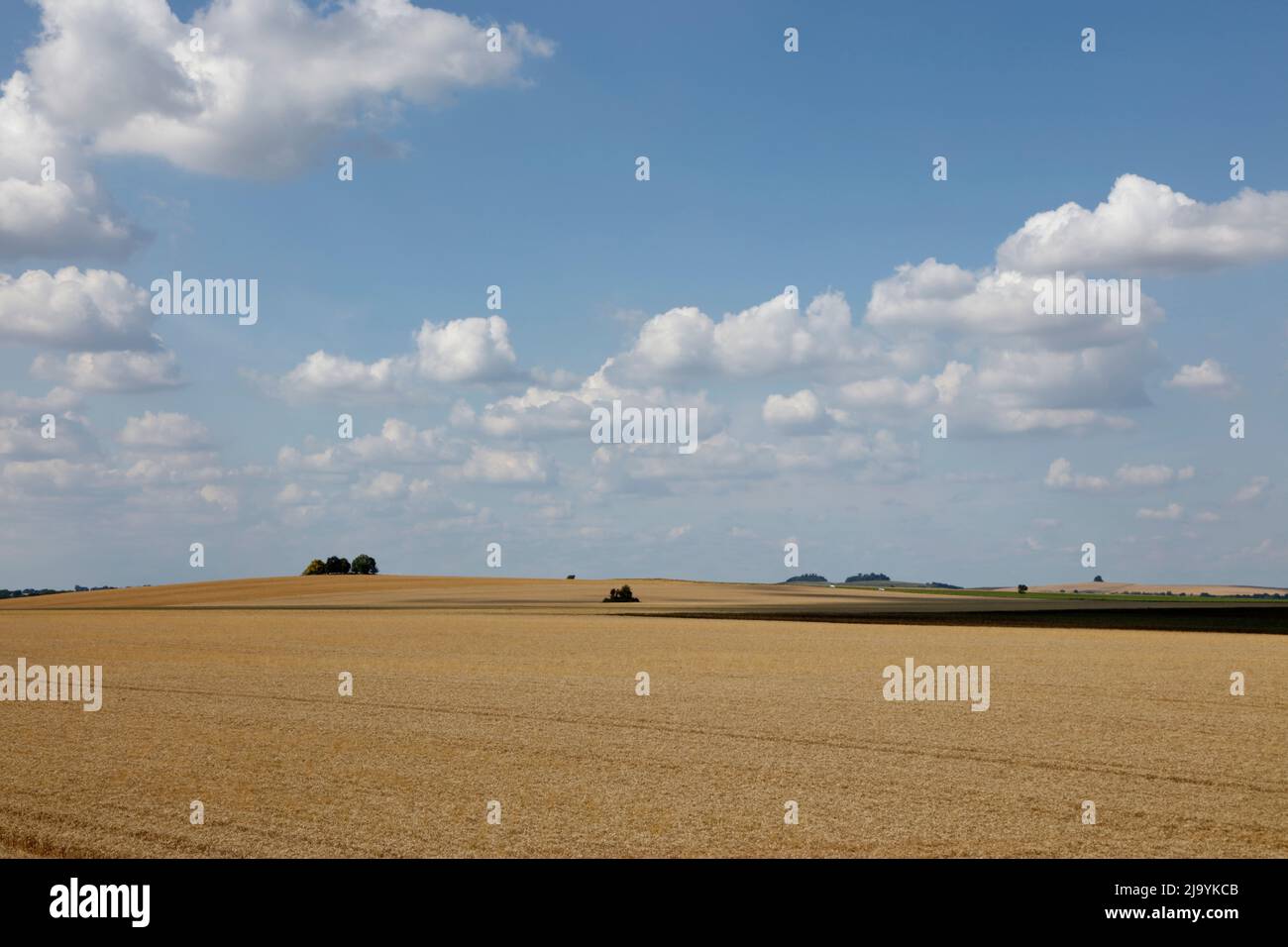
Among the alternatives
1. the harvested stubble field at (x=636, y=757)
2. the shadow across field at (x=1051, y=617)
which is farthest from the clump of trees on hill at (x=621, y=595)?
the harvested stubble field at (x=636, y=757)

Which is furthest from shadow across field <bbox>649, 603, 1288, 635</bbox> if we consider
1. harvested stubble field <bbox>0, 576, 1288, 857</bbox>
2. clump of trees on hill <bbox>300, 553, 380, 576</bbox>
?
clump of trees on hill <bbox>300, 553, 380, 576</bbox>

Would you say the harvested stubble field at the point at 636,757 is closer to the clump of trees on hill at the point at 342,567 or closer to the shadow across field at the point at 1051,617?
the shadow across field at the point at 1051,617

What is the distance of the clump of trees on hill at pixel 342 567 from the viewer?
181375mm

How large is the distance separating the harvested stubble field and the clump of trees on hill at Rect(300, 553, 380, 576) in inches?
5505

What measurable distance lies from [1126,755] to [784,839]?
32.5ft

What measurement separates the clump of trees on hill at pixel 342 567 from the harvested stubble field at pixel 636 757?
140m

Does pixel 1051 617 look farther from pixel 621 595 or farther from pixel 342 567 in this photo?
pixel 342 567

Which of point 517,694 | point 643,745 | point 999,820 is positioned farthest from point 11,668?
point 999,820

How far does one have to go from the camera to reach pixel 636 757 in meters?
20.5

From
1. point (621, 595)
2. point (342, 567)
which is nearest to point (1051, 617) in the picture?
point (621, 595)

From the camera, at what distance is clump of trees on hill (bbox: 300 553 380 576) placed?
595 ft

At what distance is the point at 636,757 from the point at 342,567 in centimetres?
17683

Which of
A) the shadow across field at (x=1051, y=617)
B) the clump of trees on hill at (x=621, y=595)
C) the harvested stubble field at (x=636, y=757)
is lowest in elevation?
the shadow across field at (x=1051, y=617)
